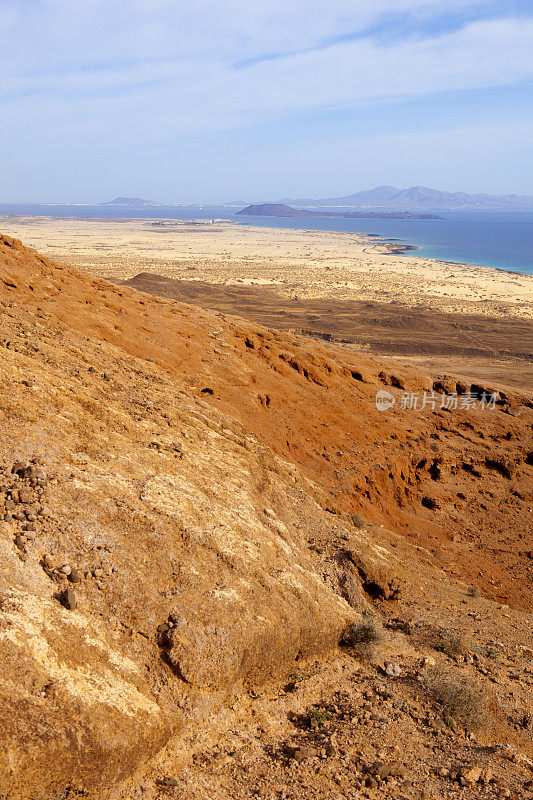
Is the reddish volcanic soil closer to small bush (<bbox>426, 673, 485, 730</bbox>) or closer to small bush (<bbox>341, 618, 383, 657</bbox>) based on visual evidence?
small bush (<bbox>341, 618, 383, 657</bbox>)

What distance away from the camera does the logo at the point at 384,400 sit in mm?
18391

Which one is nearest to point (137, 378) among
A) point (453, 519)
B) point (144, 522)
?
point (144, 522)

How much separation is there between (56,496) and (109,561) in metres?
0.94

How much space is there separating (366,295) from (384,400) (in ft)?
146

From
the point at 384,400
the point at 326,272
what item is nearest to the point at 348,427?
the point at 384,400

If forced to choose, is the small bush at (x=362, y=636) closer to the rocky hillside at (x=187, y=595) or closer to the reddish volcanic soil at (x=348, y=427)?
the rocky hillside at (x=187, y=595)

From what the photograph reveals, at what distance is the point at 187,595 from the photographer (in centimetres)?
596

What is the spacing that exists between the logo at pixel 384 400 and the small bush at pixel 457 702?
11.8 metres

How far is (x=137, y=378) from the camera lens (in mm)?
10977

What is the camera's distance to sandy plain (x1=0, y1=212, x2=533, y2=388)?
3988 centimetres

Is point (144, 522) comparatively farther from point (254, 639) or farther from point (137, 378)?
point (137, 378)

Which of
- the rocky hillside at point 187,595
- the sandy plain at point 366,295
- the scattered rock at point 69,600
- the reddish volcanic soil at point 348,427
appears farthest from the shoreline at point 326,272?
the scattered rock at point 69,600

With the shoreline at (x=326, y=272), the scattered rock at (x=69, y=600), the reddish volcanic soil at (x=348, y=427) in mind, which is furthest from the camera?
the shoreline at (x=326, y=272)

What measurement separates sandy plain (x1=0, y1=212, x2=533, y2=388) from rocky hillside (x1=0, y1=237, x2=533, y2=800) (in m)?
20.4
